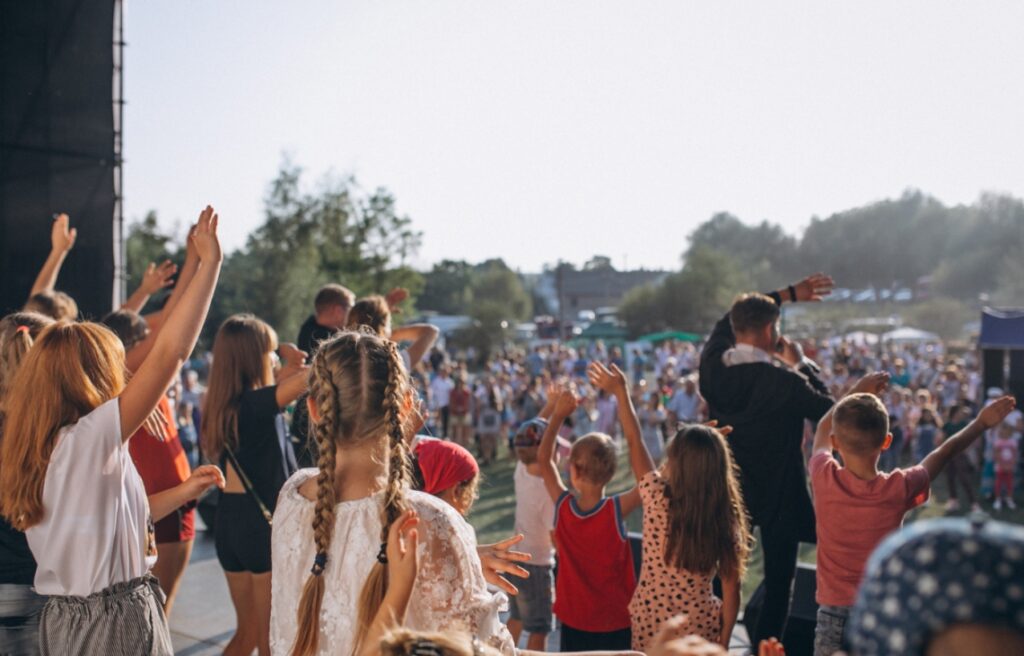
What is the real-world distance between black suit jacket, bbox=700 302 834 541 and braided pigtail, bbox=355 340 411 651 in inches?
97.9

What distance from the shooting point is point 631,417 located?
12.3 ft

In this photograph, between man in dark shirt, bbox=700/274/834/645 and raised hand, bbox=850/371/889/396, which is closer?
raised hand, bbox=850/371/889/396

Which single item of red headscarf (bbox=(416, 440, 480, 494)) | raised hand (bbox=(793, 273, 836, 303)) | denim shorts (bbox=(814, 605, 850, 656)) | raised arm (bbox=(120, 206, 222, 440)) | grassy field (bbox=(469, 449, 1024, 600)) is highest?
raised hand (bbox=(793, 273, 836, 303))

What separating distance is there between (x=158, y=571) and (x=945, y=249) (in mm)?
70053

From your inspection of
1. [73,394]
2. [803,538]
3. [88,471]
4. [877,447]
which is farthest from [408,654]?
[803,538]

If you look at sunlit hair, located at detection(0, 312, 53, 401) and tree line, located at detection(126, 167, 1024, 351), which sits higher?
tree line, located at detection(126, 167, 1024, 351)

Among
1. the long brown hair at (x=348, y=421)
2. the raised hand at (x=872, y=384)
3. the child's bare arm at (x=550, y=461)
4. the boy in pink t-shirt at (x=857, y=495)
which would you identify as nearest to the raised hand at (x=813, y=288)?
the raised hand at (x=872, y=384)

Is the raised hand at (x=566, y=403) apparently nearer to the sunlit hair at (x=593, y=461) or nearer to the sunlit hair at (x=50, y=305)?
the sunlit hair at (x=593, y=461)

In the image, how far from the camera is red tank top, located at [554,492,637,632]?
372 cm

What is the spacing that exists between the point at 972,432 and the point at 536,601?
2240 mm

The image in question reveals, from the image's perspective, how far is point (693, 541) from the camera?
330 centimetres

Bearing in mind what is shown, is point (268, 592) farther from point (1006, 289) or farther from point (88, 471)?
point (1006, 289)

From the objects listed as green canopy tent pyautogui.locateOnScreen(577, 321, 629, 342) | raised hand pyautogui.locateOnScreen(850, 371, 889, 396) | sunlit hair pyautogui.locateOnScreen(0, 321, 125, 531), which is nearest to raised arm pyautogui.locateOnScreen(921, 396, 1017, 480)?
raised hand pyautogui.locateOnScreen(850, 371, 889, 396)

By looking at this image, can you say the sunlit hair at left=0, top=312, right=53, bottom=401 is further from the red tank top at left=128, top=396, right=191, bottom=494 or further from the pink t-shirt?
the pink t-shirt
